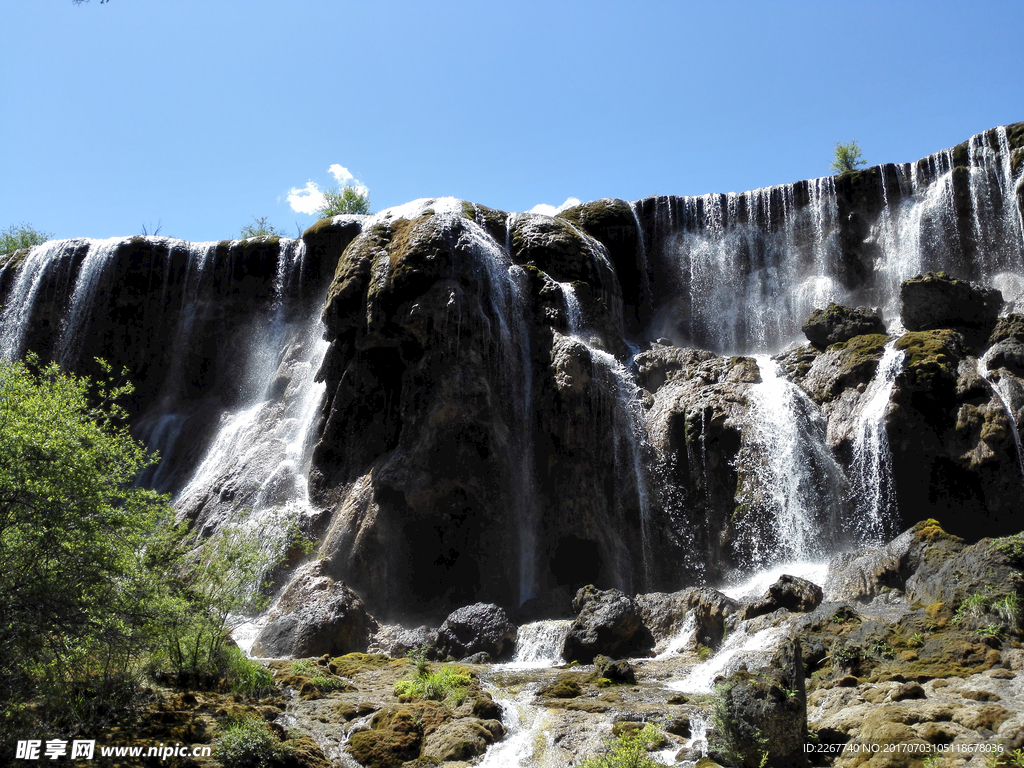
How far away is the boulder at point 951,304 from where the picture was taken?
27469mm

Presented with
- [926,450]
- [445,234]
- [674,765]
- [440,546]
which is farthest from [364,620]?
[926,450]

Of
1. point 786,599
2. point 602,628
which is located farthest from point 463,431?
point 786,599

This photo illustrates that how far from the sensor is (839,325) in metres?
29.9

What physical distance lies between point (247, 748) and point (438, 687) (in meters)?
5.10

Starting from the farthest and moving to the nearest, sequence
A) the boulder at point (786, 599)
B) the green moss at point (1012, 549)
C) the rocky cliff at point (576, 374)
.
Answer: the rocky cliff at point (576, 374), the boulder at point (786, 599), the green moss at point (1012, 549)

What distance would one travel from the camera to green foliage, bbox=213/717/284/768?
960cm

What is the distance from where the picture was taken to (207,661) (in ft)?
42.4

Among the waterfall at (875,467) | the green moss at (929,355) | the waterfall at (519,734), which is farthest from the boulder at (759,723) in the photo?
the green moss at (929,355)

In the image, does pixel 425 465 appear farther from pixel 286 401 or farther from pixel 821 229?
pixel 821 229

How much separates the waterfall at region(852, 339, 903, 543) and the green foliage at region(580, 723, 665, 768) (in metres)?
16.0

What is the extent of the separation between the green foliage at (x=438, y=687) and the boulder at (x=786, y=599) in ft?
26.0

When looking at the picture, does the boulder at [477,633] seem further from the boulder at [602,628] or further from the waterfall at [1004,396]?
the waterfall at [1004,396]

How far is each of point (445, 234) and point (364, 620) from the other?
15.7 m

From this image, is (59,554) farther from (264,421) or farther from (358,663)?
(264,421)
